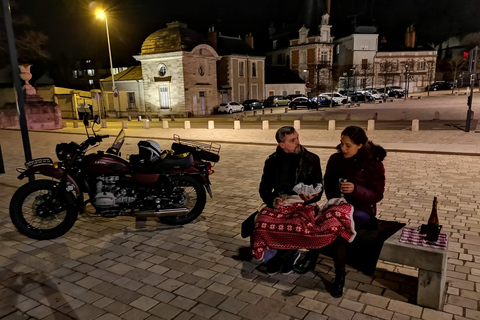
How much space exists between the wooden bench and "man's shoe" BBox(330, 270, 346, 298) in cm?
54

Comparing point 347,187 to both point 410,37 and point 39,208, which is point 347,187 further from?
point 410,37

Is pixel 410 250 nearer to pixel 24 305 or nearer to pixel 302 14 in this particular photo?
pixel 24 305

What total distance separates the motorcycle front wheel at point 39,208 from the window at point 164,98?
116 ft

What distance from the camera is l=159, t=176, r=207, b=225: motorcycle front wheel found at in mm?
5711

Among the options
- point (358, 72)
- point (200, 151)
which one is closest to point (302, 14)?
point (358, 72)

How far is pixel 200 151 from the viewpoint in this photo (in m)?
5.96

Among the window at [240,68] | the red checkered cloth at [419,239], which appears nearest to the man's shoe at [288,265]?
the red checkered cloth at [419,239]

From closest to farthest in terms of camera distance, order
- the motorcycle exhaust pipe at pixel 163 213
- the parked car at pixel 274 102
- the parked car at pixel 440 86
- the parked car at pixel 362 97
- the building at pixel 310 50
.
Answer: the motorcycle exhaust pipe at pixel 163 213 < the parked car at pixel 274 102 < the parked car at pixel 362 97 < the building at pixel 310 50 < the parked car at pixel 440 86

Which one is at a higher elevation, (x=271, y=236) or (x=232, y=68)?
(x=232, y=68)

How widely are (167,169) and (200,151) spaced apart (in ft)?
2.22

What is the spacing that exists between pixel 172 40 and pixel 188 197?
35480mm

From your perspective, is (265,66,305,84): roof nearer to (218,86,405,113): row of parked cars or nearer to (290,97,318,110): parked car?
(218,86,405,113): row of parked cars

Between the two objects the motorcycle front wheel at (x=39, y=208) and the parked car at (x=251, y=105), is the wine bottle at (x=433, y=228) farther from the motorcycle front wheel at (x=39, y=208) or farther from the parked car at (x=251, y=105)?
the parked car at (x=251, y=105)

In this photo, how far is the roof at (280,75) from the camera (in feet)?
187
